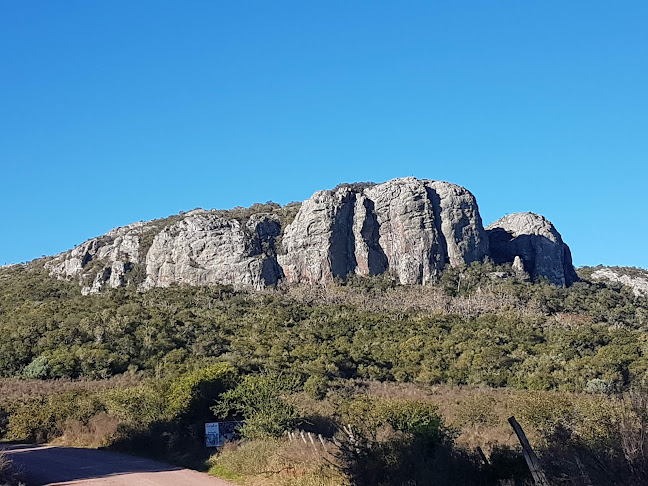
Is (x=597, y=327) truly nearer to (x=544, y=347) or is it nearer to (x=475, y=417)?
(x=544, y=347)

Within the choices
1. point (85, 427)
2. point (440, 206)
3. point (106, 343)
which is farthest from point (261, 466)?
point (440, 206)

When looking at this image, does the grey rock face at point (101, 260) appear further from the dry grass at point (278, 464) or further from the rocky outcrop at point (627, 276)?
the rocky outcrop at point (627, 276)

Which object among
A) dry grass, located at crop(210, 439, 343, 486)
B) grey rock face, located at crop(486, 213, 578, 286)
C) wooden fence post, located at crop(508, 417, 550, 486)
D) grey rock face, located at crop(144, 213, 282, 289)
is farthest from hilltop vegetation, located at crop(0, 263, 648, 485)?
grey rock face, located at crop(486, 213, 578, 286)

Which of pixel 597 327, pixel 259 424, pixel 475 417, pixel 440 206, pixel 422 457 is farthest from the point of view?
pixel 440 206

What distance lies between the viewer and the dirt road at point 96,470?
1220cm

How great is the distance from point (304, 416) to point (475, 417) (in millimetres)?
7533

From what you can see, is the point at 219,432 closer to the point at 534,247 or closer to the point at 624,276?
the point at 534,247

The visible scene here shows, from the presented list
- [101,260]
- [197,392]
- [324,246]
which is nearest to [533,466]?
[197,392]

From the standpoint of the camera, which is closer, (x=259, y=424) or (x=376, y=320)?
(x=259, y=424)

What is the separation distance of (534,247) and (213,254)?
4717cm

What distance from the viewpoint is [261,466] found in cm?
1286

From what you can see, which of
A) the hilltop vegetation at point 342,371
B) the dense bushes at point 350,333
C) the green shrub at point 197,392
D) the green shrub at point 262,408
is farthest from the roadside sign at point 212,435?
the dense bushes at point 350,333

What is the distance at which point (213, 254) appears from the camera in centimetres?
8112

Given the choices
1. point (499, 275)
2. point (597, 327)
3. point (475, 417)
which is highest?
point (499, 275)
